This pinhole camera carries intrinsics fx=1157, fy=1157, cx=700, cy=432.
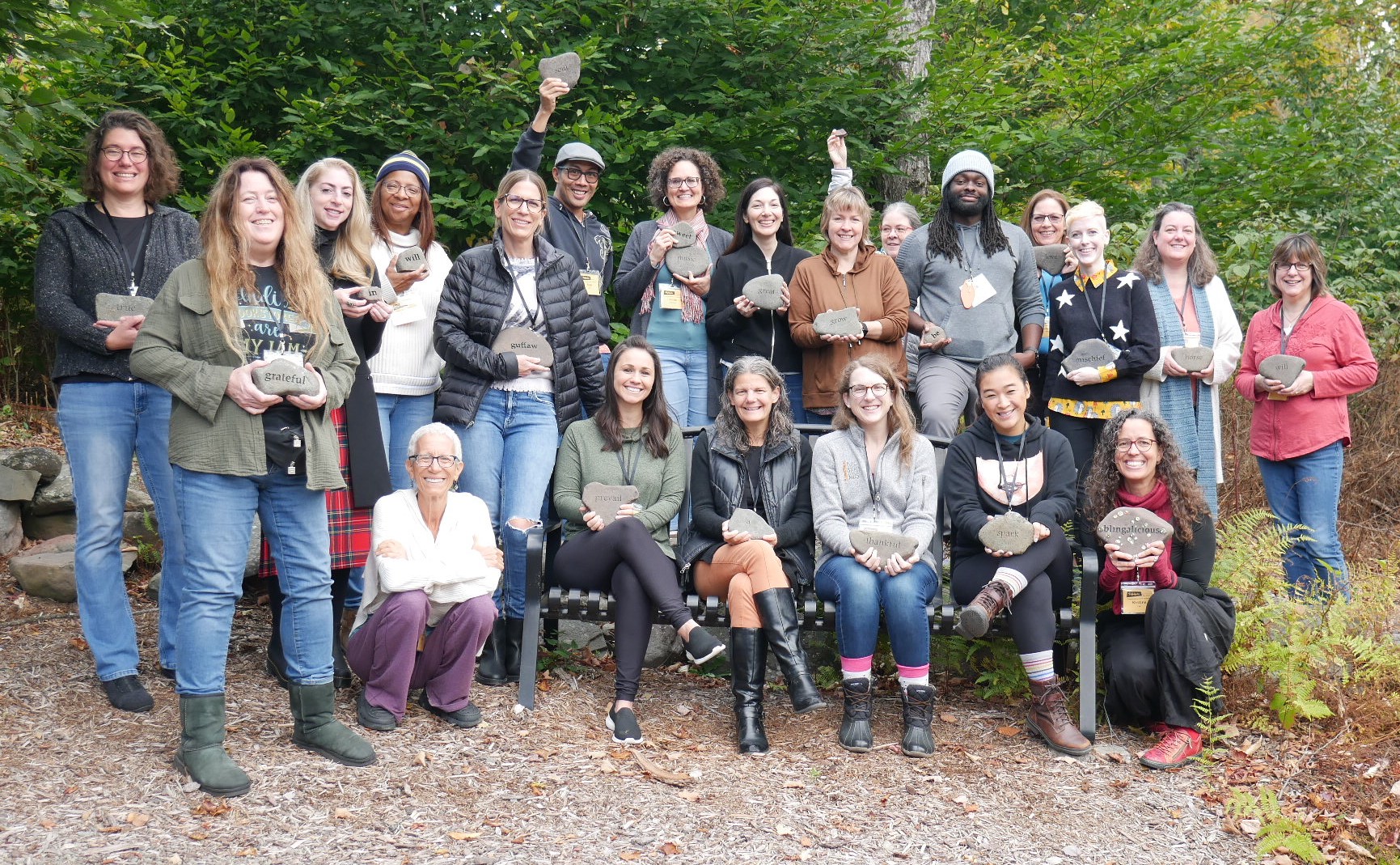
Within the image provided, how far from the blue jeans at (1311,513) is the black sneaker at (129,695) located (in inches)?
201

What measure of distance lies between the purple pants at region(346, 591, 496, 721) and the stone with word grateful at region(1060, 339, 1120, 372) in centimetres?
288

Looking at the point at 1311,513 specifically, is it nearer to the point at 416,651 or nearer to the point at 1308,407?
the point at 1308,407

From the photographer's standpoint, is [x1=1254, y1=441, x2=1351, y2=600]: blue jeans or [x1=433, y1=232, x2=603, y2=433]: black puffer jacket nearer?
[x1=433, y1=232, x2=603, y2=433]: black puffer jacket

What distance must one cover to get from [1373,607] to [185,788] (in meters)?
4.95

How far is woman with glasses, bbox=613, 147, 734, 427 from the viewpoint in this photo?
18.6 feet

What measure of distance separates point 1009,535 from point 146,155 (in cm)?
367

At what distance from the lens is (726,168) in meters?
7.70

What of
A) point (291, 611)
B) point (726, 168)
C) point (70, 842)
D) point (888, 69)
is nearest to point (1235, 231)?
point (888, 69)

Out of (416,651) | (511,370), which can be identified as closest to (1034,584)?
(511,370)

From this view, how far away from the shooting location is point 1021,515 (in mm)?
4832

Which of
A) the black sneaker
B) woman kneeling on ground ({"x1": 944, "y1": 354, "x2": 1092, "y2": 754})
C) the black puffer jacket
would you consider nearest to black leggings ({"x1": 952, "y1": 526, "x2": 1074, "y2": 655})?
woman kneeling on ground ({"x1": 944, "y1": 354, "x2": 1092, "y2": 754})

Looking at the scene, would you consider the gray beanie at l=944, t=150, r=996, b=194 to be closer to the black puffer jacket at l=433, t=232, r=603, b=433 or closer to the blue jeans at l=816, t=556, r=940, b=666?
the black puffer jacket at l=433, t=232, r=603, b=433

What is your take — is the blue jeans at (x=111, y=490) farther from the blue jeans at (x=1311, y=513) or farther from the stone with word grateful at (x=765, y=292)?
the blue jeans at (x=1311, y=513)

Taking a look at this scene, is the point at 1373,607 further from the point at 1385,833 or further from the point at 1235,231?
the point at 1235,231
